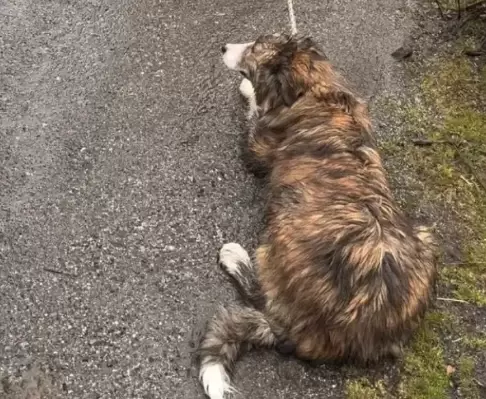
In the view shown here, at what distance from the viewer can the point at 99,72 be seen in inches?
192

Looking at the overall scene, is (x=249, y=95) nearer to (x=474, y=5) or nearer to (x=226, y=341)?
(x=226, y=341)

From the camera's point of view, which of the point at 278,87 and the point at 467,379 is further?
the point at 278,87

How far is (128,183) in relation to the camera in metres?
4.39

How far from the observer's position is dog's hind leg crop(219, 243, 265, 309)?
390 cm

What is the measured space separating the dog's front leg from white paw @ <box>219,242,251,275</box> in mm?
1061

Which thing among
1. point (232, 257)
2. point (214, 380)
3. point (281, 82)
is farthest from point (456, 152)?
point (214, 380)

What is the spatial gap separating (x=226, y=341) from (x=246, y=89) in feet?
6.50

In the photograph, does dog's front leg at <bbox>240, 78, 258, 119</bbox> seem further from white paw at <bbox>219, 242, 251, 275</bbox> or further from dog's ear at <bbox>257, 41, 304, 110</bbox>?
white paw at <bbox>219, 242, 251, 275</bbox>

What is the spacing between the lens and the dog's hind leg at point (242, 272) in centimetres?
390

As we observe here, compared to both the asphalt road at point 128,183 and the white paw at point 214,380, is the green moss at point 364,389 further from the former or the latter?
the white paw at point 214,380

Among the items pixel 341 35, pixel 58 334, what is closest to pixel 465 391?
pixel 58 334

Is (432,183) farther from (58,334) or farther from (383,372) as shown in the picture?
(58,334)

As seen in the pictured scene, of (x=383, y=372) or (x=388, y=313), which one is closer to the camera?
(x=388, y=313)

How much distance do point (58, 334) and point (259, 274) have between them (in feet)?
3.66
